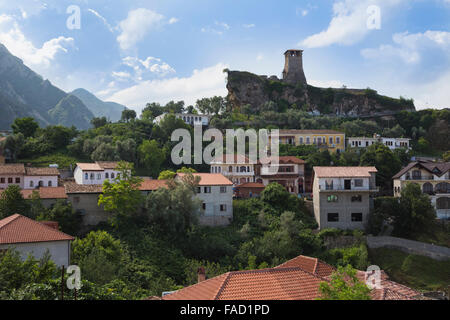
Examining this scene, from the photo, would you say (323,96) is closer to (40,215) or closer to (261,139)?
(261,139)

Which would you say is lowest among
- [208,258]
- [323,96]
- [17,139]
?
[208,258]

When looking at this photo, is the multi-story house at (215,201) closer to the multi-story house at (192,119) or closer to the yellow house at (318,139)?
the yellow house at (318,139)

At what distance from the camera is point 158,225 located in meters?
40.2

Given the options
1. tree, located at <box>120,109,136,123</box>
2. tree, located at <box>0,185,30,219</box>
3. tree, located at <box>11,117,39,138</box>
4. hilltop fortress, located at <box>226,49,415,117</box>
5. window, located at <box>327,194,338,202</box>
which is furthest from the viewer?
hilltop fortress, located at <box>226,49,415,117</box>

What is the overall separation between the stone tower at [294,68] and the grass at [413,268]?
7731 cm

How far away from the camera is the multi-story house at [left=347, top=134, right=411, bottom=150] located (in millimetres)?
71875

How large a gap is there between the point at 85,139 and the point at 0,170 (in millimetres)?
20326

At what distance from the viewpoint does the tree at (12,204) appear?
35844 mm

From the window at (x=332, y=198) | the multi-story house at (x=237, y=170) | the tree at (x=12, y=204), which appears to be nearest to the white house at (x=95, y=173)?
the tree at (x=12, y=204)

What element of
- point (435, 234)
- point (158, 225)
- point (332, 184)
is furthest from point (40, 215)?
point (435, 234)

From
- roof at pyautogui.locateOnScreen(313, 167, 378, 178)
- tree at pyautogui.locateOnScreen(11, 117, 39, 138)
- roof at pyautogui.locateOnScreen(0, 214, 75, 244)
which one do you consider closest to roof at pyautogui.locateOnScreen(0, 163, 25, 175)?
roof at pyautogui.locateOnScreen(0, 214, 75, 244)

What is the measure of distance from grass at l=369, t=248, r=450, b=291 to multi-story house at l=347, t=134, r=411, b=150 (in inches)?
1303

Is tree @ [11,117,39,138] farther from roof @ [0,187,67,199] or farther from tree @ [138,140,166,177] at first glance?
roof @ [0,187,67,199]

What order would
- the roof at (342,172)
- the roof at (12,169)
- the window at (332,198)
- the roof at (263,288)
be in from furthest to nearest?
the roof at (12,169) → the roof at (342,172) → the window at (332,198) → the roof at (263,288)
